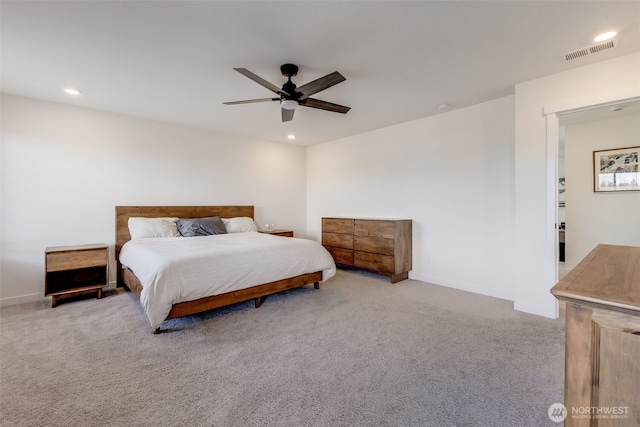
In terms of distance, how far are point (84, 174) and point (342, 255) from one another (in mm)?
3958

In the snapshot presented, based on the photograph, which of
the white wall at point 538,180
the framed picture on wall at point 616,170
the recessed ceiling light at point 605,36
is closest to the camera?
the recessed ceiling light at point 605,36

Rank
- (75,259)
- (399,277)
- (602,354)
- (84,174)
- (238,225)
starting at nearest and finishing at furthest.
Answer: (602,354) → (75,259) → (84,174) → (399,277) → (238,225)

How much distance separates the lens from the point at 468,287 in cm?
384

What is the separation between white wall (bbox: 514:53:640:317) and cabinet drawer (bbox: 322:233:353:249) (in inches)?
92.8

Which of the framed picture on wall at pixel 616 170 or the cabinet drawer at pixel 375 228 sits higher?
the framed picture on wall at pixel 616 170

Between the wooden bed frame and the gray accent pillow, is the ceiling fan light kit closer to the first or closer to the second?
the wooden bed frame

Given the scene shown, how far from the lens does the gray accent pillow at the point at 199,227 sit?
13.5 feet

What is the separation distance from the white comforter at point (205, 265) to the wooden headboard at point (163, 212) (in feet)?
1.22

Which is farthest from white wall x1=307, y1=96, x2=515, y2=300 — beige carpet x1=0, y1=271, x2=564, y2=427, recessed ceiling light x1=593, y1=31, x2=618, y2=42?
recessed ceiling light x1=593, y1=31, x2=618, y2=42

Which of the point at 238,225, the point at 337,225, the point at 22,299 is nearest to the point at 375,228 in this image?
the point at 337,225

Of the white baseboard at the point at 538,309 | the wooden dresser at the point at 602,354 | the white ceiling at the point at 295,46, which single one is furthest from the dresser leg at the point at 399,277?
the wooden dresser at the point at 602,354

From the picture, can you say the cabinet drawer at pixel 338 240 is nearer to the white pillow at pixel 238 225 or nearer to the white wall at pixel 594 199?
the white pillow at pixel 238 225

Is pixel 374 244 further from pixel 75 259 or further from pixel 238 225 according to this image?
pixel 75 259

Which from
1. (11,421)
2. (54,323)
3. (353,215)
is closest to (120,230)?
(54,323)
